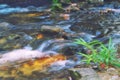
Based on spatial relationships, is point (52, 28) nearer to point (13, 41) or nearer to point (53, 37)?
point (53, 37)

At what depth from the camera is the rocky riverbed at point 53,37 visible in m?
4.85

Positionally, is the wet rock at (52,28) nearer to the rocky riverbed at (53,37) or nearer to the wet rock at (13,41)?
the rocky riverbed at (53,37)

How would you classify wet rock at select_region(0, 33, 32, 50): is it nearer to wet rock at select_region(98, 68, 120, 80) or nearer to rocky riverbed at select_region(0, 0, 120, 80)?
rocky riverbed at select_region(0, 0, 120, 80)

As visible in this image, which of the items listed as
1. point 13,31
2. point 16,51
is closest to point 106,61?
point 16,51

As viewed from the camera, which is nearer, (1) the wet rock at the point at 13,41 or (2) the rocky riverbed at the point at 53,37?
(2) the rocky riverbed at the point at 53,37

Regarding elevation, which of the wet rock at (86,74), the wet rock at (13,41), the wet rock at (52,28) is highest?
the wet rock at (86,74)

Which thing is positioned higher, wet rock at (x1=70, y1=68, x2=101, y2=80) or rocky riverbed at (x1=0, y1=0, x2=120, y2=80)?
wet rock at (x1=70, y1=68, x2=101, y2=80)

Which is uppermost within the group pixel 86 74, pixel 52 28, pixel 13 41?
pixel 86 74

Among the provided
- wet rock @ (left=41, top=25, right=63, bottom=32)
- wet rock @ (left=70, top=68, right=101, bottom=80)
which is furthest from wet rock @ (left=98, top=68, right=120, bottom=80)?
wet rock @ (left=41, top=25, right=63, bottom=32)

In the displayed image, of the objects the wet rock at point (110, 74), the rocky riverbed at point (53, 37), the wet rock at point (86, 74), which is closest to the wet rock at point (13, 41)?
the rocky riverbed at point (53, 37)

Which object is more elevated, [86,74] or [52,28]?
[86,74]

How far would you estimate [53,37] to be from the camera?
6.64 meters

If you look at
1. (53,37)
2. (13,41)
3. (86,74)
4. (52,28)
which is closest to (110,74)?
(86,74)

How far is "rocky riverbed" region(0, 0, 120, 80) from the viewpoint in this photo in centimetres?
485
